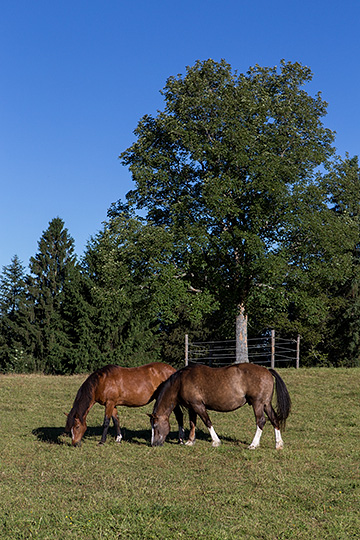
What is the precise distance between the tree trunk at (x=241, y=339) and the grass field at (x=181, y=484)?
36.7 feet

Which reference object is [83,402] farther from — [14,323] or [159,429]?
[14,323]

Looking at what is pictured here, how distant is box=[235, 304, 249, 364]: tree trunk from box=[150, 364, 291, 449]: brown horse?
14243 millimetres

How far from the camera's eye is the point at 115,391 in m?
11.2

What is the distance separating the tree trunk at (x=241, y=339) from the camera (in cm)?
2481

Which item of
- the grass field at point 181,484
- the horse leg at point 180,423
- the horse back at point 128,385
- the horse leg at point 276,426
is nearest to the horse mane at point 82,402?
the horse back at point 128,385

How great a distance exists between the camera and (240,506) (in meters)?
6.55

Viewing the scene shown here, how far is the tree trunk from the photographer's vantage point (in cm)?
2481

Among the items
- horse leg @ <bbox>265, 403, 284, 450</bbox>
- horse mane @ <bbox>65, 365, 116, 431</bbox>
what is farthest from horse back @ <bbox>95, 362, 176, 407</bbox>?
horse leg @ <bbox>265, 403, 284, 450</bbox>

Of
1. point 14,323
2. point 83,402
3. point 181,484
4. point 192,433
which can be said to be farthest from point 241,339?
point 14,323

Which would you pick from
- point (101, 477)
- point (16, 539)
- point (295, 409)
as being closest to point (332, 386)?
point (295, 409)

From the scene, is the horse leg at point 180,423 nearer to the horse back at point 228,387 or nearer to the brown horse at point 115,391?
the brown horse at point 115,391

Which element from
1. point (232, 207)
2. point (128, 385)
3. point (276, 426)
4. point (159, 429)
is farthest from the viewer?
point (232, 207)

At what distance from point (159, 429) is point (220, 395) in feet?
4.53

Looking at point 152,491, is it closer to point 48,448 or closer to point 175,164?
point 48,448
